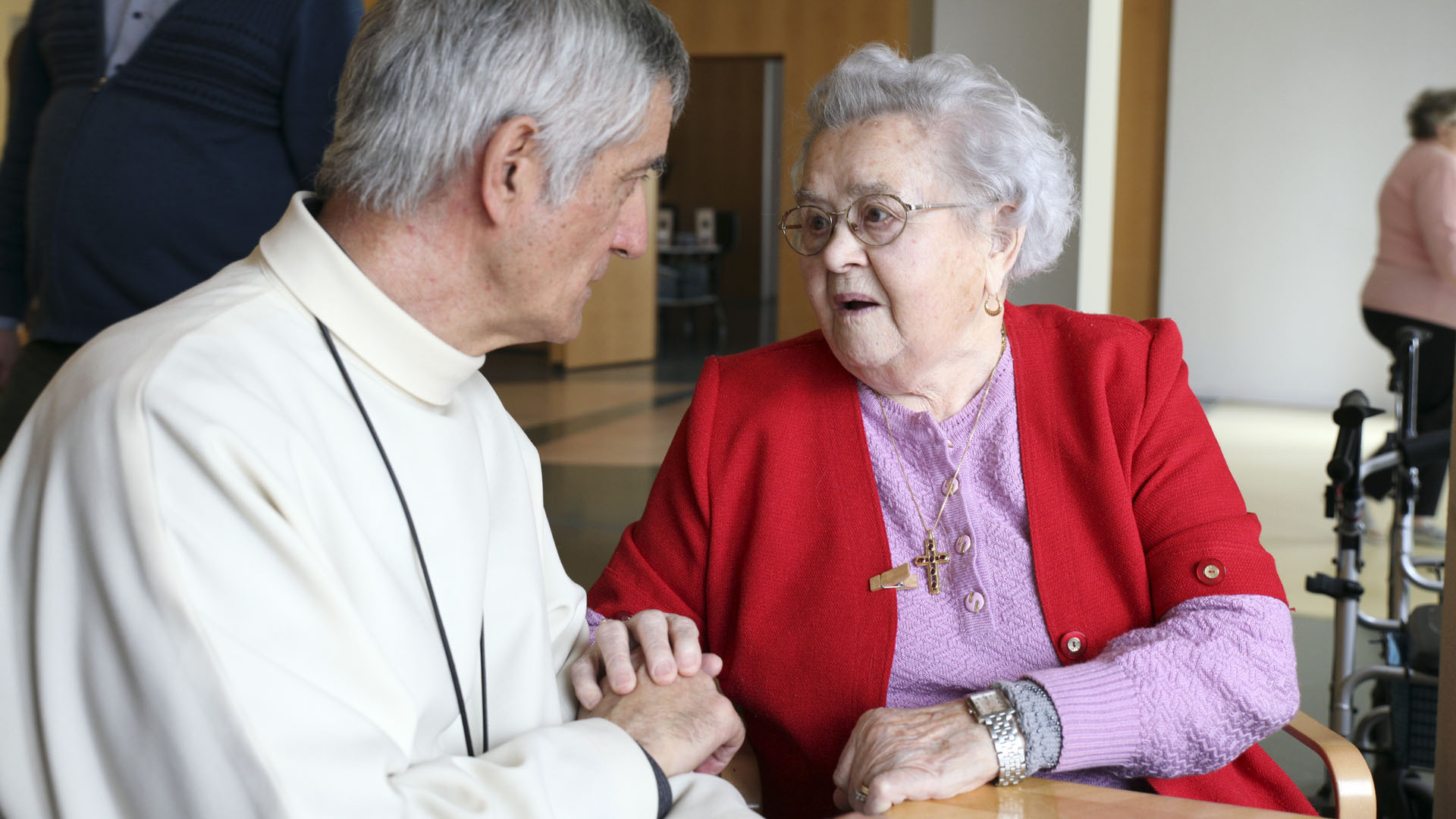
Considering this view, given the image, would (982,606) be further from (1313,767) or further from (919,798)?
(1313,767)

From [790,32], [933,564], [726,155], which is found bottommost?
[933,564]

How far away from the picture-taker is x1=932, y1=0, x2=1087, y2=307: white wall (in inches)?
115

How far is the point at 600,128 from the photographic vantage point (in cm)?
106

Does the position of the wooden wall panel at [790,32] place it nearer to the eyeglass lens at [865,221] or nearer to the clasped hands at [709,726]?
the eyeglass lens at [865,221]

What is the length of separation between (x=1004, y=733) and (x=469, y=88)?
0.87m

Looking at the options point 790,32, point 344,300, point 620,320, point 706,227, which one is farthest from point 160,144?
point 706,227

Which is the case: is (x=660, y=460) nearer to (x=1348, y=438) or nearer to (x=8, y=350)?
A: (x=1348, y=438)

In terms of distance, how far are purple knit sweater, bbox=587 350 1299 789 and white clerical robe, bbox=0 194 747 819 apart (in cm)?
48

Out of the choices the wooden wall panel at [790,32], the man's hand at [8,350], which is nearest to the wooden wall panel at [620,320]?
the wooden wall panel at [790,32]

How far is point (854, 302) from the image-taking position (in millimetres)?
1639

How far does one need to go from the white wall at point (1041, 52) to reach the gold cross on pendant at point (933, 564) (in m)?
1.44

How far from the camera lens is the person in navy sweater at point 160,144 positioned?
1811 mm

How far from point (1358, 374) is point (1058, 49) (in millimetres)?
7314

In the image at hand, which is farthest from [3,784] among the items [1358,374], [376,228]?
[1358,374]
